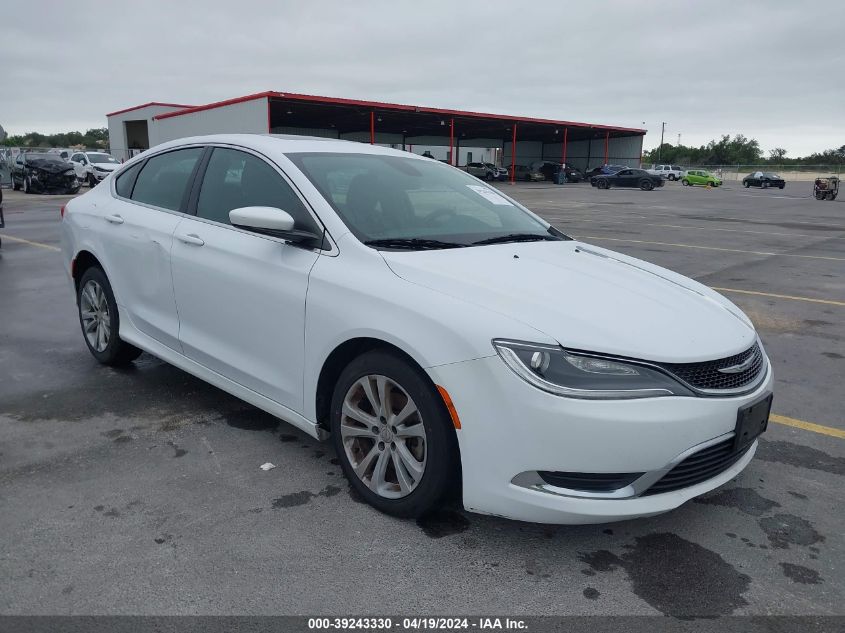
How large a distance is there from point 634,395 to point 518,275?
0.79 meters

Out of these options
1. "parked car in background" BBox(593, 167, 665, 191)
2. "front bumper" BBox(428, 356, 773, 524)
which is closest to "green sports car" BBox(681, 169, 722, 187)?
"parked car in background" BBox(593, 167, 665, 191)

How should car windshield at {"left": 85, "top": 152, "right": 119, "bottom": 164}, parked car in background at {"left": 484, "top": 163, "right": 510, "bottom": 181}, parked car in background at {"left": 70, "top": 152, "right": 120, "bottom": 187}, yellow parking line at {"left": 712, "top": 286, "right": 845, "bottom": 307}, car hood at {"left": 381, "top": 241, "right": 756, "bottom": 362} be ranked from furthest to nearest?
parked car in background at {"left": 484, "top": 163, "right": 510, "bottom": 181} < car windshield at {"left": 85, "top": 152, "right": 119, "bottom": 164} < parked car in background at {"left": 70, "top": 152, "right": 120, "bottom": 187} < yellow parking line at {"left": 712, "top": 286, "right": 845, "bottom": 307} < car hood at {"left": 381, "top": 241, "right": 756, "bottom": 362}

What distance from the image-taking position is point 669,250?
1249 centimetres

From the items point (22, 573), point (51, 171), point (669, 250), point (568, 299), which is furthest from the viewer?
point (51, 171)

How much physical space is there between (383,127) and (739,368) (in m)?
53.0

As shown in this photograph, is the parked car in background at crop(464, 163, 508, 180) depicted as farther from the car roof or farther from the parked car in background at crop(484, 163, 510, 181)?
the car roof

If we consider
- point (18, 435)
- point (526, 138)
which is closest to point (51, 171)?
point (18, 435)

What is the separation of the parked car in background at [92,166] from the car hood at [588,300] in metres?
30.9

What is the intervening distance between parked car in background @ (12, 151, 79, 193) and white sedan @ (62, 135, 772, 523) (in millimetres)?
24841

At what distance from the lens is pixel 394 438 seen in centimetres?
295

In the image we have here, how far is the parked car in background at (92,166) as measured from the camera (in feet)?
100

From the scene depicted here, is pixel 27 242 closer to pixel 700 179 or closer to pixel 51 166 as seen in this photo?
pixel 51 166

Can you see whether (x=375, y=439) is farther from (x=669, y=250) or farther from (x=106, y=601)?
(x=669, y=250)

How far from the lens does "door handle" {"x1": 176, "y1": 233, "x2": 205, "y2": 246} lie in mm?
3861
